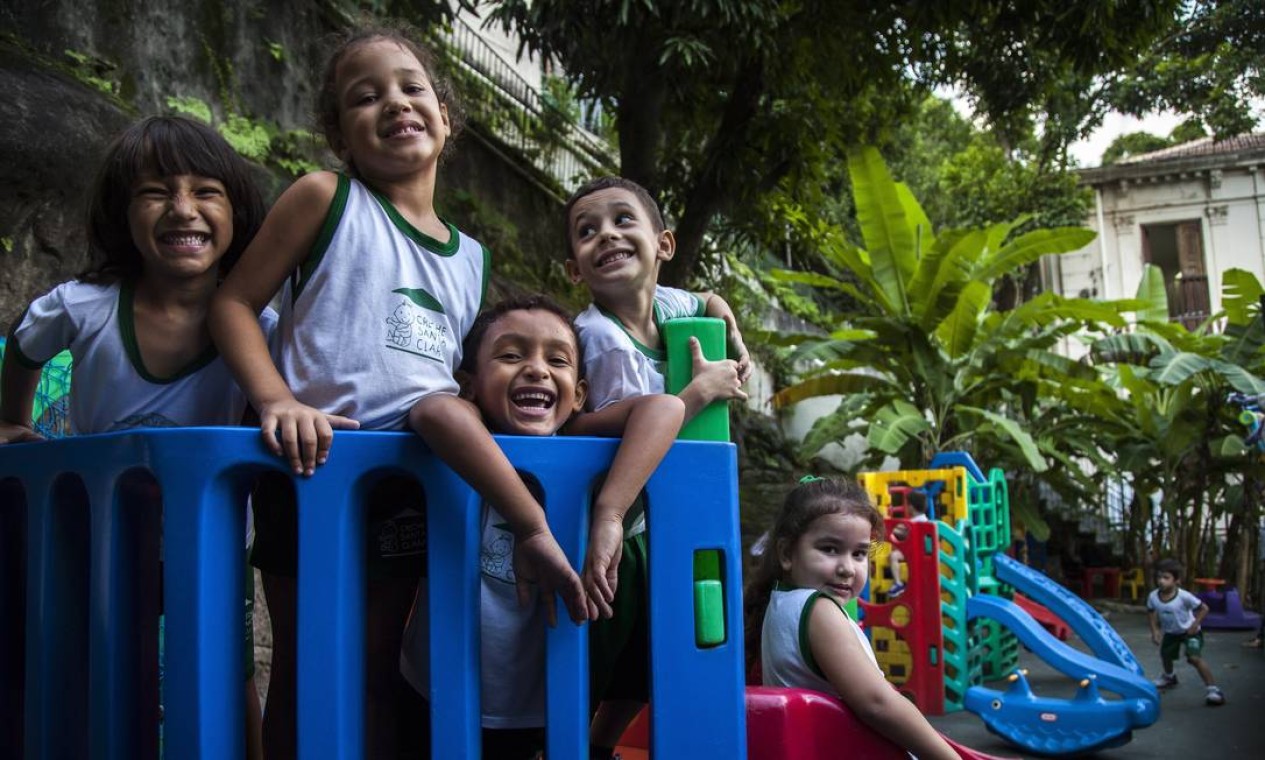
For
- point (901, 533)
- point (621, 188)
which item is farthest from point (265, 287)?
point (901, 533)

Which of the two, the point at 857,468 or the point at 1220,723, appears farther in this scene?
the point at 857,468

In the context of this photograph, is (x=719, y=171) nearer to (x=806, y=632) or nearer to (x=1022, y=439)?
(x=1022, y=439)

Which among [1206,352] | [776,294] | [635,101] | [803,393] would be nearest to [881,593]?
[635,101]

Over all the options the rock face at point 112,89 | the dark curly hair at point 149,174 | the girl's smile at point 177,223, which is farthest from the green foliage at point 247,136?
the girl's smile at point 177,223

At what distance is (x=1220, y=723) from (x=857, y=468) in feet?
17.8

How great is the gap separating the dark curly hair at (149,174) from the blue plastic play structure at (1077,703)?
4534 millimetres

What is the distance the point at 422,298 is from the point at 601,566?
24.7 inches

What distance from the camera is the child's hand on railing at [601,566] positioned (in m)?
1.41

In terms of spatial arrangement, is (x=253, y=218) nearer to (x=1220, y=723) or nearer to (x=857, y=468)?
(x=1220, y=723)

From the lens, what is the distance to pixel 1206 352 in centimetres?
1101

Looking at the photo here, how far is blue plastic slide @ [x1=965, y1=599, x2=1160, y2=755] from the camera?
4852mm

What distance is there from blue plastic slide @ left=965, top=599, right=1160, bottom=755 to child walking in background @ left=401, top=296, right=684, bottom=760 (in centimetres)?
410

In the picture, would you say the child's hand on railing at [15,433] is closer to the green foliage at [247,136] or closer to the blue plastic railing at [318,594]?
the blue plastic railing at [318,594]

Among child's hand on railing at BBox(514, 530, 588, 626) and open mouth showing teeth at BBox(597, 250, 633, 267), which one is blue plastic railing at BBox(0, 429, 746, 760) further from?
open mouth showing teeth at BBox(597, 250, 633, 267)
